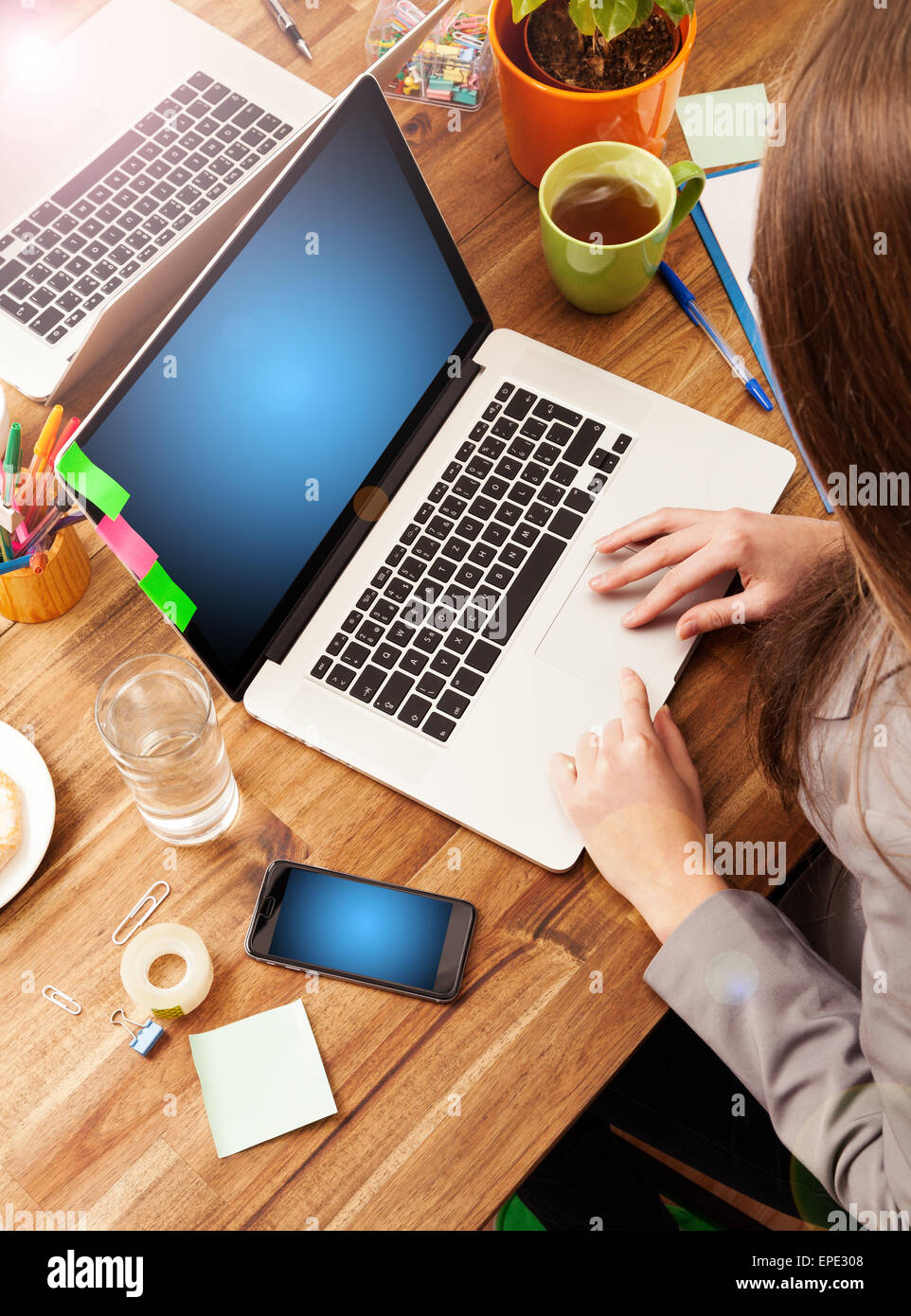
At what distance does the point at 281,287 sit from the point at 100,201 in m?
0.41

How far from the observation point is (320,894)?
823 mm

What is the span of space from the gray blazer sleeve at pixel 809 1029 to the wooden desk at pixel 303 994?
0.17 ft

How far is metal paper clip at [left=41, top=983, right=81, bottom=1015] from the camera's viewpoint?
787 mm

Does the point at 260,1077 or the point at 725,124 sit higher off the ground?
the point at 725,124

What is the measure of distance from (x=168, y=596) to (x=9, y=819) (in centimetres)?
24

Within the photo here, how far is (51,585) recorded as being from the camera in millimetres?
904

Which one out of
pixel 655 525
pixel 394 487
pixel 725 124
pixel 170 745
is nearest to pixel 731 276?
pixel 725 124

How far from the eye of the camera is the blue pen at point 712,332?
3.31ft

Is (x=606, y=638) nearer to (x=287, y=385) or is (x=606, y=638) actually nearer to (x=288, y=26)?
(x=287, y=385)

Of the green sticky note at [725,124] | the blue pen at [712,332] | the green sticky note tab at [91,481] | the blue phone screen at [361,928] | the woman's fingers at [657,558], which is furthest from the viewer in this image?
the green sticky note at [725,124]

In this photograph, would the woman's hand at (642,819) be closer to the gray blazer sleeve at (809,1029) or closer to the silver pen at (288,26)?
the gray blazer sleeve at (809,1029)

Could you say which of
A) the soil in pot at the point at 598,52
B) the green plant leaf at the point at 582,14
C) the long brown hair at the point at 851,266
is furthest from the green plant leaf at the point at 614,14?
the long brown hair at the point at 851,266

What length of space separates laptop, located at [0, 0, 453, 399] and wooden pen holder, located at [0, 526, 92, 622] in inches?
7.2
